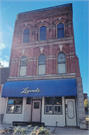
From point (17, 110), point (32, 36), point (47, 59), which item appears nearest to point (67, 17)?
point (32, 36)

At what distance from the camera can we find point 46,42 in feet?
43.8

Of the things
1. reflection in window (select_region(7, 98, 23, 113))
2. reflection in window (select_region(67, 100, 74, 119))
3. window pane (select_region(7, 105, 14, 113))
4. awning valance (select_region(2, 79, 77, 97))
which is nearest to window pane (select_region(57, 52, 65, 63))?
awning valance (select_region(2, 79, 77, 97))

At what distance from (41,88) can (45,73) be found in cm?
196

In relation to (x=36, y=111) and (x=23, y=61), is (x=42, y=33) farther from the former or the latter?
(x=36, y=111)

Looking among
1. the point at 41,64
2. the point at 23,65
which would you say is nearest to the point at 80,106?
the point at 41,64

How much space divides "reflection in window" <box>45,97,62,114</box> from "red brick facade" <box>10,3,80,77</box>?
263 centimetres

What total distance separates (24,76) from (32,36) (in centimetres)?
501

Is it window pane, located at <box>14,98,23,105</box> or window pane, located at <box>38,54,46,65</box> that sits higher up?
window pane, located at <box>38,54,46,65</box>

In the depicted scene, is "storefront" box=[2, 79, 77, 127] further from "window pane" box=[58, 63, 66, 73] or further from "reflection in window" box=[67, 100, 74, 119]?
"window pane" box=[58, 63, 66, 73]

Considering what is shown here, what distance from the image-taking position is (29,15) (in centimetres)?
1508

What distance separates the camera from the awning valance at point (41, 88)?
10391 mm

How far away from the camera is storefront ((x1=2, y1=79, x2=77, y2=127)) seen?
10.6 m

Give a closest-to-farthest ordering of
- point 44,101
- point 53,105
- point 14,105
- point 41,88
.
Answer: point 41,88, point 53,105, point 44,101, point 14,105

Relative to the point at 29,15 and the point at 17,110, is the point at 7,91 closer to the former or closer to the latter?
the point at 17,110
